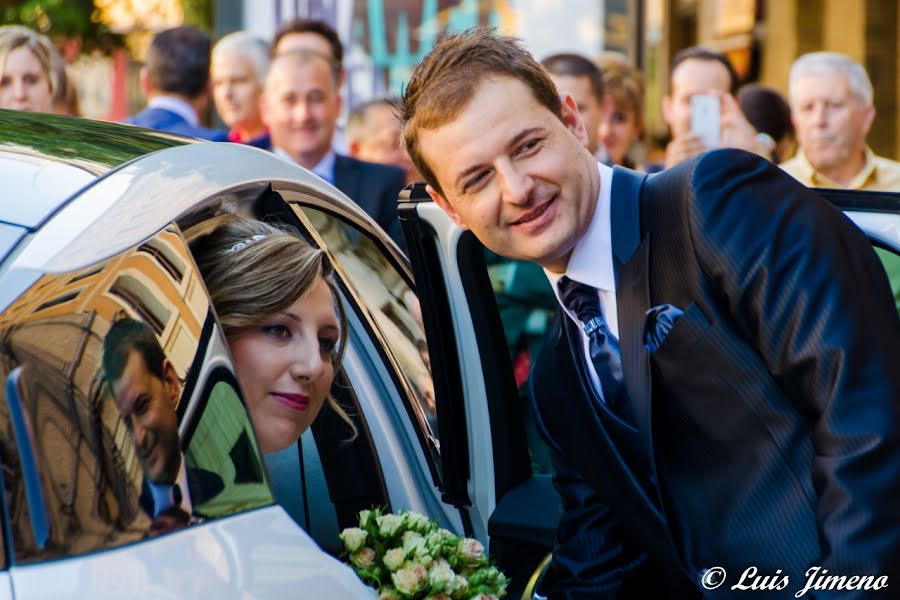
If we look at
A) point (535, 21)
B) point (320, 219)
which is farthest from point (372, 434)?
point (535, 21)

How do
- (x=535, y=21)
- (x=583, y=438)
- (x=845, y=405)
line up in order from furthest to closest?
(x=535, y=21)
(x=583, y=438)
(x=845, y=405)

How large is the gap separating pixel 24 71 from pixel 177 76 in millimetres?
944

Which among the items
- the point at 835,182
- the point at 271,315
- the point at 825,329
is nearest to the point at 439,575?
the point at 271,315

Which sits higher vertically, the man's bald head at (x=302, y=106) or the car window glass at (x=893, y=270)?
the man's bald head at (x=302, y=106)

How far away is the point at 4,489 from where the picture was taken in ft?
5.58

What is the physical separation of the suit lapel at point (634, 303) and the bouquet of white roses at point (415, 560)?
372mm

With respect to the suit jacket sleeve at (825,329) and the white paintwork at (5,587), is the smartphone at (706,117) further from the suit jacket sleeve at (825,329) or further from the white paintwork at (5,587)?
the white paintwork at (5,587)

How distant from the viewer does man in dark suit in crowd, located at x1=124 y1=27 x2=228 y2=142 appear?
262 inches

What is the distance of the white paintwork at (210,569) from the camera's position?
1.69 meters

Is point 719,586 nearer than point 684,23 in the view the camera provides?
Yes

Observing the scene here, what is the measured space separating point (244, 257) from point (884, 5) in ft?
33.5

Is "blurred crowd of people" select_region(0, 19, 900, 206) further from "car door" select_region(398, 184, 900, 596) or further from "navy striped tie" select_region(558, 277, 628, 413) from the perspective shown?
"navy striped tie" select_region(558, 277, 628, 413)

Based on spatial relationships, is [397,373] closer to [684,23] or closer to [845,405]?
[845,405]

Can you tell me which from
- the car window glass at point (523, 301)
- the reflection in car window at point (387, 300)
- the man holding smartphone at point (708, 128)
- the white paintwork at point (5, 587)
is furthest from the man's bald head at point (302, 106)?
the white paintwork at point (5, 587)
